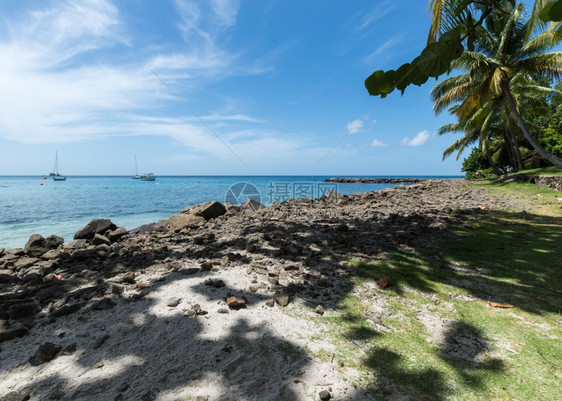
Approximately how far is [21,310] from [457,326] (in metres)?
4.73

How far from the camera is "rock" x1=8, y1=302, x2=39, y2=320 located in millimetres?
2850

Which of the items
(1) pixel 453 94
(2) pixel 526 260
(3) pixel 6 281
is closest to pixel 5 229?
(3) pixel 6 281

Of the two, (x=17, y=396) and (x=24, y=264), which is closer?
(x=17, y=396)

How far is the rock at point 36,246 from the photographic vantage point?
660 centimetres

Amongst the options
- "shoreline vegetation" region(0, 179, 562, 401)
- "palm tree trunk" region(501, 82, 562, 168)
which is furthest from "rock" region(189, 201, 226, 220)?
"palm tree trunk" region(501, 82, 562, 168)

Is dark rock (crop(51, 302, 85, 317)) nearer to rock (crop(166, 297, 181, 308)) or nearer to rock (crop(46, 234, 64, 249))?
rock (crop(166, 297, 181, 308))

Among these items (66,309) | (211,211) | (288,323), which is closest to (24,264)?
(66,309)

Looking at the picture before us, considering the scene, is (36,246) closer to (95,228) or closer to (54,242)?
(54,242)

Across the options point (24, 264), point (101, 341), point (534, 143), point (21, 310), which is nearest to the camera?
point (101, 341)

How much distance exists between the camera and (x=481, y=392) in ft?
6.07

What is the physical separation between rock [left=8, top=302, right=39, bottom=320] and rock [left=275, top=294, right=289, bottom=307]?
109 inches

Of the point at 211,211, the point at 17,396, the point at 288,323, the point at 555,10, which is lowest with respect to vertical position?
the point at 17,396

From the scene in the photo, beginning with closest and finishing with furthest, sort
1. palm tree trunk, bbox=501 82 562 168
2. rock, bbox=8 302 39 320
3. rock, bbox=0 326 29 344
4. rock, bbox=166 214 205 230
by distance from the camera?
rock, bbox=0 326 29 344 → rock, bbox=8 302 39 320 → rock, bbox=166 214 205 230 → palm tree trunk, bbox=501 82 562 168

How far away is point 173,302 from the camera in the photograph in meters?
3.00
